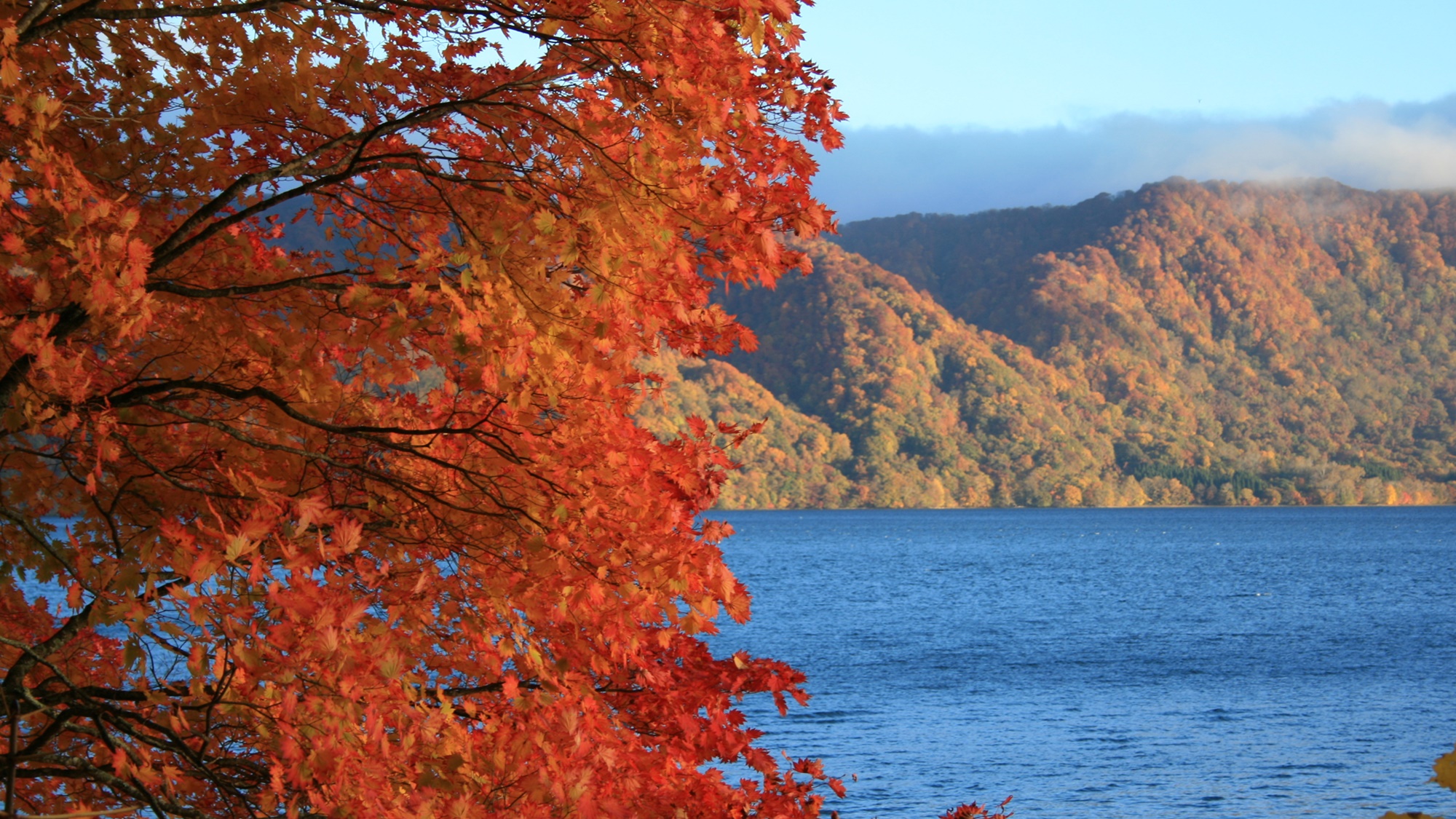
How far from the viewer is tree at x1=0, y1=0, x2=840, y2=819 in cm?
398

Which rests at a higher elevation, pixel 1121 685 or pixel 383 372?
pixel 383 372

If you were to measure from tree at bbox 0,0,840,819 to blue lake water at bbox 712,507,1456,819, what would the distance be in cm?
2784

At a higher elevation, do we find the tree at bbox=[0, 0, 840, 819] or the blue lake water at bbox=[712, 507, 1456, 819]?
the tree at bbox=[0, 0, 840, 819]

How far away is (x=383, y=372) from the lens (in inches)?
189

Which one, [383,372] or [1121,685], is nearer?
[383,372]

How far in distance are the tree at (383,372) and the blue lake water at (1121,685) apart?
27840mm

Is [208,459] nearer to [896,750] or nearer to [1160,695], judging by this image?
[896,750]

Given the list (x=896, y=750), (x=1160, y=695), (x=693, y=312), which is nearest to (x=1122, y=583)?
(x=1160, y=695)

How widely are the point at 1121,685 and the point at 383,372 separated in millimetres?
51689

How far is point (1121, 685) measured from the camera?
51.8 m

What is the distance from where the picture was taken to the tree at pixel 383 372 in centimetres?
398

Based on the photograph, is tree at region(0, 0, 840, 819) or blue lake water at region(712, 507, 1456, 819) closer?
tree at region(0, 0, 840, 819)

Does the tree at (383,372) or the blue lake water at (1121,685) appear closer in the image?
the tree at (383,372)

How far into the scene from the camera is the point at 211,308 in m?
4.75
